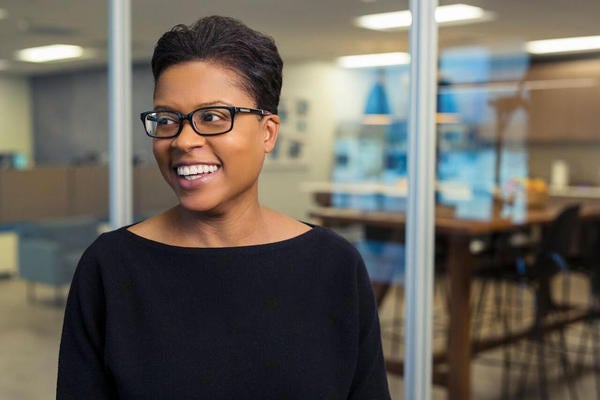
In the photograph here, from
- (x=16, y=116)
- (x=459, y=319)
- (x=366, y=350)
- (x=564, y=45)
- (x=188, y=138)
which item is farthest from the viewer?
(x=16, y=116)

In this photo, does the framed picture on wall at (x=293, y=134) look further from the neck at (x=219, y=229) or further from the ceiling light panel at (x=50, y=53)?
the neck at (x=219, y=229)

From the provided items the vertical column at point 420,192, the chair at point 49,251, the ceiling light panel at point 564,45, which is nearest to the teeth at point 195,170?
the vertical column at point 420,192

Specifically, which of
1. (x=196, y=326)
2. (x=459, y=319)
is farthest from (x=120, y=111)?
(x=196, y=326)

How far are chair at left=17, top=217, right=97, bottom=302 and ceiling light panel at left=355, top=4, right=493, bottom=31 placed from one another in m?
1.51

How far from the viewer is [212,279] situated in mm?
1161

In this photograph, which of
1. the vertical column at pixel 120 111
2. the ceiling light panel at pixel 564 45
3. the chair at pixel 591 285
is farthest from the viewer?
the vertical column at pixel 120 111

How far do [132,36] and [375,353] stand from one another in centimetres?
181

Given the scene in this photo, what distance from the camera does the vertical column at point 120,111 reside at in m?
2.72

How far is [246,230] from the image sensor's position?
1191 mm

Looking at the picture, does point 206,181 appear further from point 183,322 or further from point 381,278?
point 381,278

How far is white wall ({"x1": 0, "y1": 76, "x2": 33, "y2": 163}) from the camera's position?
→ 9.78ft

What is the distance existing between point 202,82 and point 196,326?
35 cm

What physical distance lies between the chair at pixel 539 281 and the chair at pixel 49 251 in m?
1.58

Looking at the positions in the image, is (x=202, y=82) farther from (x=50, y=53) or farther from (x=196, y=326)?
(x=50, y=53)
